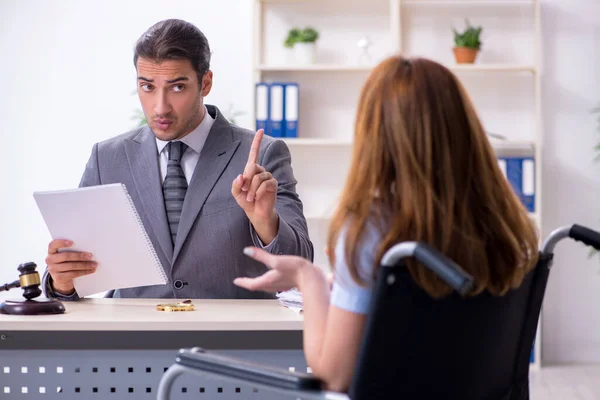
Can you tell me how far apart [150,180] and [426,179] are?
4.26 ft

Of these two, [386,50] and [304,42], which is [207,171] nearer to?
[304,42]

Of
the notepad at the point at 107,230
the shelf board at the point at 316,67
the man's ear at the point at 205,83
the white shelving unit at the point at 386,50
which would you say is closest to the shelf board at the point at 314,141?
the white shelving unit at the point at 386,50

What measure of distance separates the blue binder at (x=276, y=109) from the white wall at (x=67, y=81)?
0.27 meters

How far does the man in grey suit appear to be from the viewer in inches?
87.1

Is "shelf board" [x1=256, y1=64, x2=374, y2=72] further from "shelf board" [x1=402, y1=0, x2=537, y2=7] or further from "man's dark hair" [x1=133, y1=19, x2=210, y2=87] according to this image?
"man's dark hair" [x1=133, y1=19, x2=210, y2=87]

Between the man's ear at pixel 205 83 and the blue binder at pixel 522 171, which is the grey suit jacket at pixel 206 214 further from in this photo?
the blue binder at pixel 522 171

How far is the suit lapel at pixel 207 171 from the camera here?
2217mm

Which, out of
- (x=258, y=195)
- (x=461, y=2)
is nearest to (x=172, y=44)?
(x=258, y=195)

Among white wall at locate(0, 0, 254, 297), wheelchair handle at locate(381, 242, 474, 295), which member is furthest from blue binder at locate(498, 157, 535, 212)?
wheelchair handle at locate(381, 242, 474, 295)

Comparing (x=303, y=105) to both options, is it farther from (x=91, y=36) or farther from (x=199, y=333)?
(x=199, y=333)

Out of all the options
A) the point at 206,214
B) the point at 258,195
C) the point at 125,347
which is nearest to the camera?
the point at 125,347

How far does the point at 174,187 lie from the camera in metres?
2.29

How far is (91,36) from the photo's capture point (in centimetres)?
480

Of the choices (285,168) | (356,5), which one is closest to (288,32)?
(356,5)
